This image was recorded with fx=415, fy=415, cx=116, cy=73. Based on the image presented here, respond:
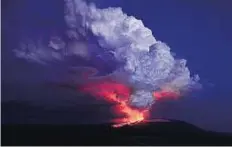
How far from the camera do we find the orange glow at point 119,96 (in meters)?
3.26

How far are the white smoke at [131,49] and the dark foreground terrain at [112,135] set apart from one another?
23cm

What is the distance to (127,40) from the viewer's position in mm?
3326

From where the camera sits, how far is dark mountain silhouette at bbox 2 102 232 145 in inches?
126

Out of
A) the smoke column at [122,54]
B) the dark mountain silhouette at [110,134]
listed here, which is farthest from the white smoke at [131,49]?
the dark mountain silhouette at [110,134]

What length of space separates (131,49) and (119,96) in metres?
0.39

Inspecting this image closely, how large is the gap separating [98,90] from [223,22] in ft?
3.78

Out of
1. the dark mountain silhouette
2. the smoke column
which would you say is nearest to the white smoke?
the smoke column

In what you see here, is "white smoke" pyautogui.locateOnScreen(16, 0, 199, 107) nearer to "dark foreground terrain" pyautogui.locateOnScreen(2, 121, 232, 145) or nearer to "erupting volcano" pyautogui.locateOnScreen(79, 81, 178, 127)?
"erupting volcano" pyautogui.locateOnScreen(79, 81, 178, 127)

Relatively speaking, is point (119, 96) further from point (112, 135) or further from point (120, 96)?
point (112, 135)

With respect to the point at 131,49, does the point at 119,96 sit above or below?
below

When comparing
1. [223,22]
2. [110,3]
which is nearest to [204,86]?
[223,22]

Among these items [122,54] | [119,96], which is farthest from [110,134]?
[122,54]

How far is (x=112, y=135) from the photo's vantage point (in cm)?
328

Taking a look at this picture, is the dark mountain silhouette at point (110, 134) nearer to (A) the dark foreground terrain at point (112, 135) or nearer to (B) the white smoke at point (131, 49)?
(A) the dark foreground terrain at point (112, 135)
